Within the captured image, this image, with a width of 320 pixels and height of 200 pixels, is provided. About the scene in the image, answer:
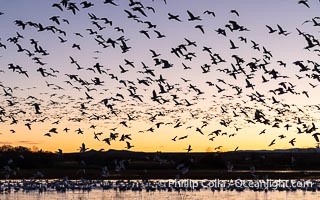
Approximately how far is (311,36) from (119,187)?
29.7m

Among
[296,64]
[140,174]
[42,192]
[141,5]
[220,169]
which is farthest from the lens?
[220,169]

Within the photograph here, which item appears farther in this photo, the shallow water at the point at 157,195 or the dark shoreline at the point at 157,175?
the dark shoreline at the point at 157,175

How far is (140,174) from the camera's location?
261 feet

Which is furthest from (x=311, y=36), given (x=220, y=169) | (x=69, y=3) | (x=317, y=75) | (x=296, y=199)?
(x=220, y=169)

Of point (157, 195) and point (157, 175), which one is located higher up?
point (157, 175)

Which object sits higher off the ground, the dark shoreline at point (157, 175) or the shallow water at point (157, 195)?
the dark shoreline at point (157, 175)

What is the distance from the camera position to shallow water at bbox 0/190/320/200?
157 ft

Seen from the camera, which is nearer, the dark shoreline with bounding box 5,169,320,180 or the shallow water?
the shallow water

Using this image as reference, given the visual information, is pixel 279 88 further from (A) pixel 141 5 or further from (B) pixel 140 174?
(B) pixel 140 174

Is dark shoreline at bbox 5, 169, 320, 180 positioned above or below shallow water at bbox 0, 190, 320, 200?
above

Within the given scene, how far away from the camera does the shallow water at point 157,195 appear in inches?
1881

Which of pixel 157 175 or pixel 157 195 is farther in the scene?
pixel 157 175

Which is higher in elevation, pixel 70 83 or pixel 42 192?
pixel 70 83

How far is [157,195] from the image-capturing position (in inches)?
1972
